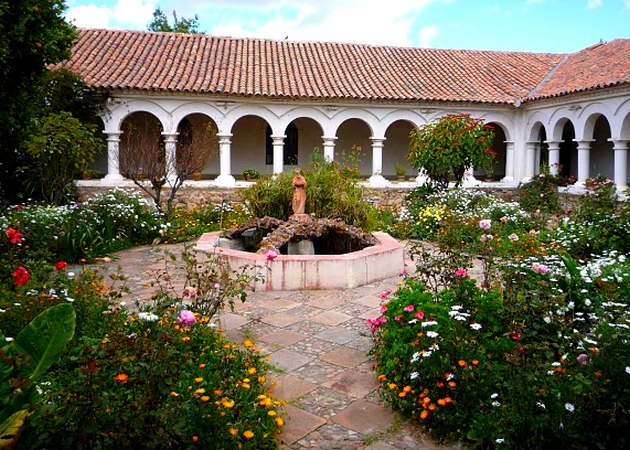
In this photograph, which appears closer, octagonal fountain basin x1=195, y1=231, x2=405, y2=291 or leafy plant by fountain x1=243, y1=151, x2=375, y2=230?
octagonal fountain basin x1=195, y1=231, x2=405, y2=291

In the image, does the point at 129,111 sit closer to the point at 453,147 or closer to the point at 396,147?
the point at 453,147

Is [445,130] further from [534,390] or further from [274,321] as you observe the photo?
[534,390]

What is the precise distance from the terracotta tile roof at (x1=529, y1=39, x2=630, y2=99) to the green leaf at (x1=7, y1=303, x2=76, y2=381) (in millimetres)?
15223

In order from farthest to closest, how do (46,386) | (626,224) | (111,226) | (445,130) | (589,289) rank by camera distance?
(445,130)
(111,226)
(626,224)
(589,289)
(46,386)

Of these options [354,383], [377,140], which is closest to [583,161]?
[377,140]

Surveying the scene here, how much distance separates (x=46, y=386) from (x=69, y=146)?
10438mm

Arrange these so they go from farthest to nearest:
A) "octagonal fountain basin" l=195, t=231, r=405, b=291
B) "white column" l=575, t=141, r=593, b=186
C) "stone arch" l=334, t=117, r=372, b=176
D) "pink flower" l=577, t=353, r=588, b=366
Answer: "stone arch" l=334, t=117, r=372, b=176 → "white column" l=575, t=141, r=593, b=186 → "octagonal fountain basin" l=195, t=231, r=405, b=291 → "pink flower" l=577, t=353, r=588, b=366

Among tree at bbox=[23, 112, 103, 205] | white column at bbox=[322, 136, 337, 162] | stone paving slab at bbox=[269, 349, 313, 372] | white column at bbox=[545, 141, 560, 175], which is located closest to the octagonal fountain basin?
stone paving slab at bbox=[269, 349, 313, 372]

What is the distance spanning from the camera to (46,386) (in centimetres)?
380

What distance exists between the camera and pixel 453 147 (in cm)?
1382

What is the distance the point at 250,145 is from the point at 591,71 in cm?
1108

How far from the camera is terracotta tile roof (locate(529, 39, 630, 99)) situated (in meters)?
16.0

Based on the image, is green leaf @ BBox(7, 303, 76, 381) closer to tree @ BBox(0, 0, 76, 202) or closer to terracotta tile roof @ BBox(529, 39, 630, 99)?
tree @ BBox(0, 0, 76, 202)

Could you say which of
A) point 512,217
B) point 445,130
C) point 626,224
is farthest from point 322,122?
point 626,224
